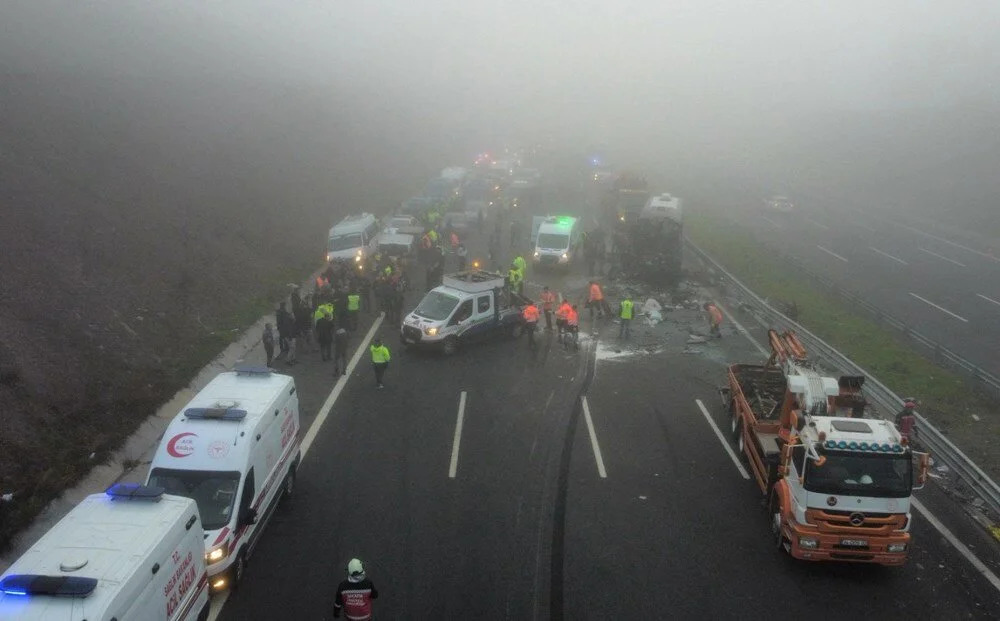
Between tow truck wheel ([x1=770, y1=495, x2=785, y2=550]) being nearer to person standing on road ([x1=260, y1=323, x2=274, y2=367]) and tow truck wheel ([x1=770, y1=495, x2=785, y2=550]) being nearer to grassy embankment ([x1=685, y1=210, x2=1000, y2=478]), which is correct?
grassy embankment ([x1=685, y1=210, x2=1000, y2=478])

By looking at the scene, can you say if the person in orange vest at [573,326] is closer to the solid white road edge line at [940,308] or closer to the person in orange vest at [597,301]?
the person in orange vest at [597,301]

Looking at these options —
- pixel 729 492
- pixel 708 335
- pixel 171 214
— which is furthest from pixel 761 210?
pixel 729 492

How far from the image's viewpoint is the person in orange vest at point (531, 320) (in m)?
23.1

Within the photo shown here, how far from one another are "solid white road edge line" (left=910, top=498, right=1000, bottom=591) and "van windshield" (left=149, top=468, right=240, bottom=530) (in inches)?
463

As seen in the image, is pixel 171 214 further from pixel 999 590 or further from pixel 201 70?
pixel 201 70

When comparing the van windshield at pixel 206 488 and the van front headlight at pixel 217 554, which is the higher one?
the van windshield at pixel 206 488

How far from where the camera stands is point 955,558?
499 inches

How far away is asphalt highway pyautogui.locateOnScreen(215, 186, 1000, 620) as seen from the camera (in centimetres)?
1127

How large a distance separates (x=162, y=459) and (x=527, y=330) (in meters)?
14.9

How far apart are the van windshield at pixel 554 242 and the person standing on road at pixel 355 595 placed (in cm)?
2558

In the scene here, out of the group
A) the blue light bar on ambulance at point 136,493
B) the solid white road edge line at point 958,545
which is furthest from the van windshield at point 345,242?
the solid white road edge line at point 958,545

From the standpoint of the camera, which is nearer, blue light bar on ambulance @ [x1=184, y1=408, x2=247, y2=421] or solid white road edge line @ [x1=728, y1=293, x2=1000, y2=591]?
blue light bar on ambulance @ [x1=184, y1=408, x2=247, y2=421]

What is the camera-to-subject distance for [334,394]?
19.4 meters

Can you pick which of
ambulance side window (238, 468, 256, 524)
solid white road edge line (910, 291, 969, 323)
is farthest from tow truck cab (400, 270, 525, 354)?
solid white road edge line (910, 291, 969, 323)
